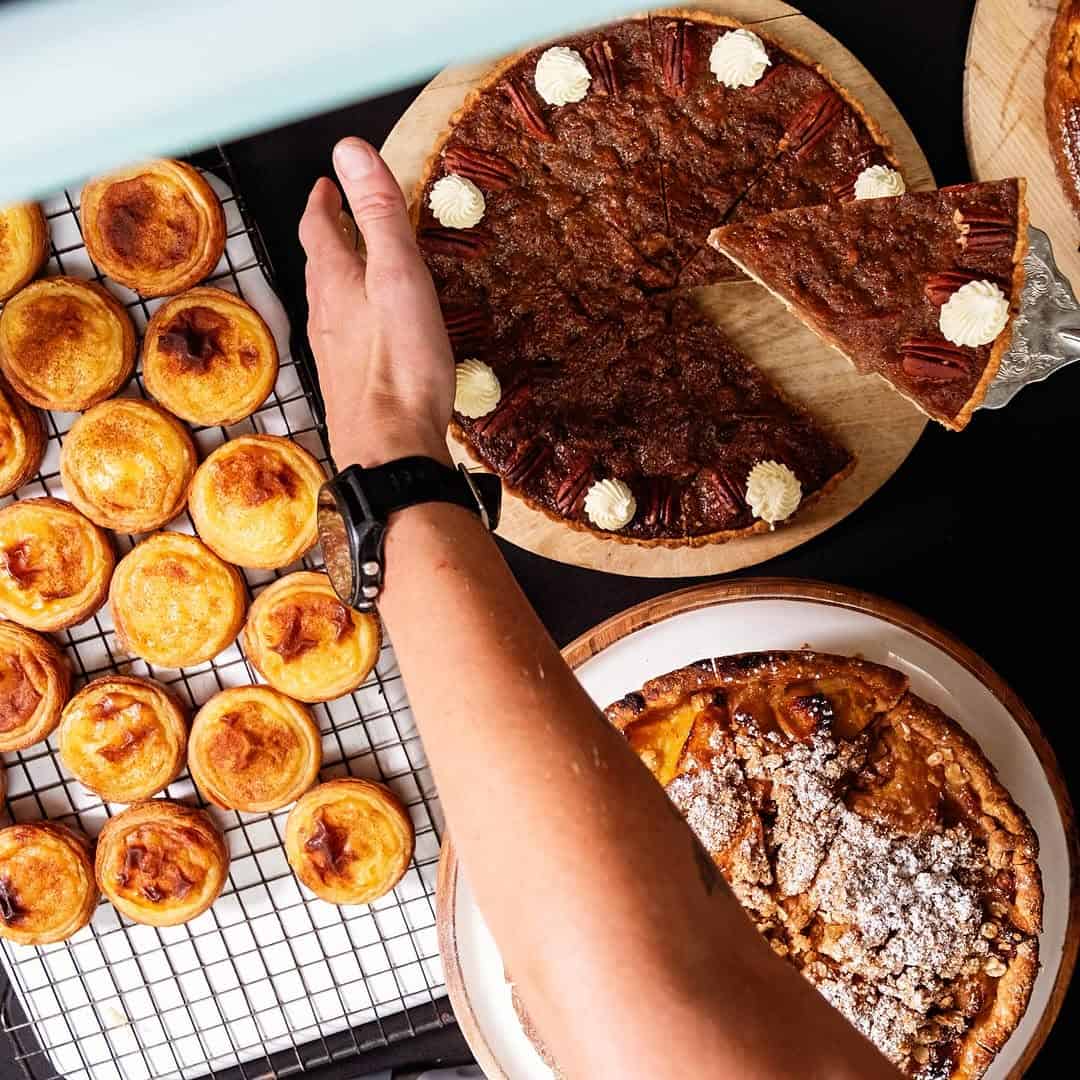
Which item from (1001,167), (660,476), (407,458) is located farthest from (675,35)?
(407,458)

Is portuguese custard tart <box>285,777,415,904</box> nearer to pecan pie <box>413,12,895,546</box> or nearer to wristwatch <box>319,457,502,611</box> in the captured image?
pecan pie <box>413,12,895,546</box>

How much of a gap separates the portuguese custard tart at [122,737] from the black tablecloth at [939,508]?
1.39 meters

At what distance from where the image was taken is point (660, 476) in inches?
156

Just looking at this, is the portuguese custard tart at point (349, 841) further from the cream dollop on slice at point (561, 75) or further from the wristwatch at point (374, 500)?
the cream dollop on slice at point (561, 75)

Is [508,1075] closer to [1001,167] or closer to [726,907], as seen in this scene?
[726,907]

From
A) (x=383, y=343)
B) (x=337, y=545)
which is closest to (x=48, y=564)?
(x=337, y=545)

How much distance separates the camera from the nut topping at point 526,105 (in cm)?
388

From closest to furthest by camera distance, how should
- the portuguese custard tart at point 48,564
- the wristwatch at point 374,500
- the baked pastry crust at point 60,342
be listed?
the wristwatch at point 374,500 → the baked pastry crust at point 60,342 → the portuguese custard tart at point 48,564

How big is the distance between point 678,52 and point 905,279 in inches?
42.5

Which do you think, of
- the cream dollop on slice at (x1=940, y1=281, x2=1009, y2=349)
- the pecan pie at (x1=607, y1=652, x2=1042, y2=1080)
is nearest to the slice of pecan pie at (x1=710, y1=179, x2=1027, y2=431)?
the cream dollop on slice at (x1=940, y1=281, x2=1009, y2=349)

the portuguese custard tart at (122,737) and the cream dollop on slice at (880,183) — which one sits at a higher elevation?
the cream dollop on slice at (880,183)

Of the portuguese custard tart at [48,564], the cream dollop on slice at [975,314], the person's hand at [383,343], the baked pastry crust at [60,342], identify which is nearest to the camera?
the person's hand at [383,343]

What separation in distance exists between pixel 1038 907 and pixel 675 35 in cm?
309

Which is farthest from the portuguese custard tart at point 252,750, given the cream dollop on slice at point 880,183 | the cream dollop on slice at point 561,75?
the cream dollop on slice at point 880,183
